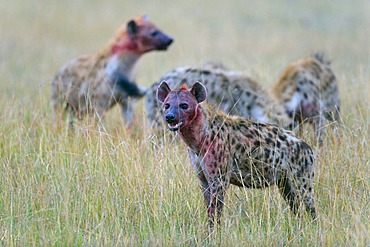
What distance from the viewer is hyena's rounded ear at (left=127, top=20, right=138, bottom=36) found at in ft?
29.5

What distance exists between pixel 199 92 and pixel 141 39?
13.1ft

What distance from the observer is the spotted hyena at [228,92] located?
25.5 ft

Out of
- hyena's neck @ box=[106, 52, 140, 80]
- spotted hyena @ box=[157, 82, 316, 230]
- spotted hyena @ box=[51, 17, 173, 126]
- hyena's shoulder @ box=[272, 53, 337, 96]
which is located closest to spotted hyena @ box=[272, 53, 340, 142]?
hyena's shoulder @ box=[272, 53, 337, 96]

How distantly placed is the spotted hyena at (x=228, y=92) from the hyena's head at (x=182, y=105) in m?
2.49

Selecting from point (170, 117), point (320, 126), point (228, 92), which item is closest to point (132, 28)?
point (228, 92)

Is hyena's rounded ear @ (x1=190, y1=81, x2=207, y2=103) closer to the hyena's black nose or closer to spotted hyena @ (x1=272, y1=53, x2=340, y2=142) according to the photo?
the hyena's black nose

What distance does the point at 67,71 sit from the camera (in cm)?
905

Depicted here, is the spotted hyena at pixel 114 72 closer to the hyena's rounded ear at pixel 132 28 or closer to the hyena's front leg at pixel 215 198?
the hyena's rounded ear at pixel 132 28

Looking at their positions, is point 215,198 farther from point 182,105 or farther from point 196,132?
point 182,105

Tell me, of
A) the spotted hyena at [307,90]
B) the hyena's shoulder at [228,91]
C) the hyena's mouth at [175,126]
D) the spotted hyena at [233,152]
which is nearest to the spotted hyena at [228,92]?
the hyena's shoulder at [228,91]

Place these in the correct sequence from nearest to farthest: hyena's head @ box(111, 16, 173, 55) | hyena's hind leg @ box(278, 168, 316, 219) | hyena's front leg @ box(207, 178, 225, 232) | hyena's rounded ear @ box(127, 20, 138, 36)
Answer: hyena's front leg @ box(207, 178, 225, 232)
hyena's hind leg @ box(278, 168, 316, 219)
hyena's rounded ear @ box(127, 20, 138, 36)
hyena's head @ box(111, 16, 173, 55)

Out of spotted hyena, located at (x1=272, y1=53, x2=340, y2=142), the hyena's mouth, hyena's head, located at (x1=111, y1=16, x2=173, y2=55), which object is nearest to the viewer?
the hyena's mouth

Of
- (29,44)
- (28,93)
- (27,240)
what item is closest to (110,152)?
(27,240)

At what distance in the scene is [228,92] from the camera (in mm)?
7859
